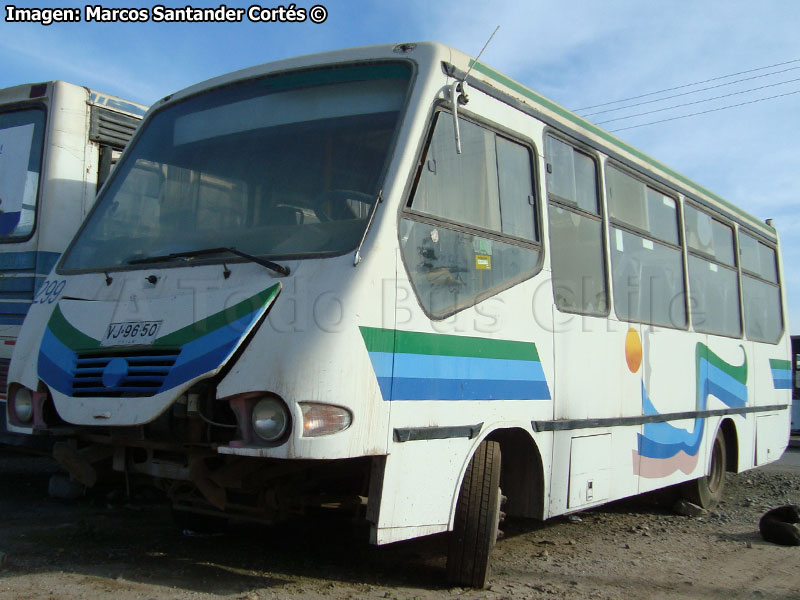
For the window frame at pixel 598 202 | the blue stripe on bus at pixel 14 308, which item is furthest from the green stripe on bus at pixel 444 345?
the blue stripe on bus at pixel 14 308

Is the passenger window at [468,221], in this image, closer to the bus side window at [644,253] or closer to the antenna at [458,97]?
the antenna at [458,97]

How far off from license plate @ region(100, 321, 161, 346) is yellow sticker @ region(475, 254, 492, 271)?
1735 millimetres

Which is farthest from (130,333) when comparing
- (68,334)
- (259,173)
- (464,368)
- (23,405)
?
(464,368)

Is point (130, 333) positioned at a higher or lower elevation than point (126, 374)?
higher

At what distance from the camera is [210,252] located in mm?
4395

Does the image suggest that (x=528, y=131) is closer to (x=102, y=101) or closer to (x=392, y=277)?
(x=392, y=277)

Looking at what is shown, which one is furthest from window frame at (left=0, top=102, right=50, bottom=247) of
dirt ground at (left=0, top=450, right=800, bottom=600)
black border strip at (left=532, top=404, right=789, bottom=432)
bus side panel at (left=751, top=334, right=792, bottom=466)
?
bus side panel at (left=751, top=334, right=792, bottom=466)

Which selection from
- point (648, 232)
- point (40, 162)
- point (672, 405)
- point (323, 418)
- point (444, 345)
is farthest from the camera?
point (40, 162)

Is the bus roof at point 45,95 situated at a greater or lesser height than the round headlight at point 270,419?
greater

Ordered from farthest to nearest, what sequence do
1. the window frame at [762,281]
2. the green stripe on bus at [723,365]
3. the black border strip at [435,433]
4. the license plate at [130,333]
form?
the window frame at [762,281], the green stripe on bus at [723,365], the license plate at [130,333], the black border strip at [435,433]

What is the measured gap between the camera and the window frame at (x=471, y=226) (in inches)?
167

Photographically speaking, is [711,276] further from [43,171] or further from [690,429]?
[43,171]

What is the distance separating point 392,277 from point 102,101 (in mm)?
4605

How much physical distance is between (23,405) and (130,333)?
83 centimetres
